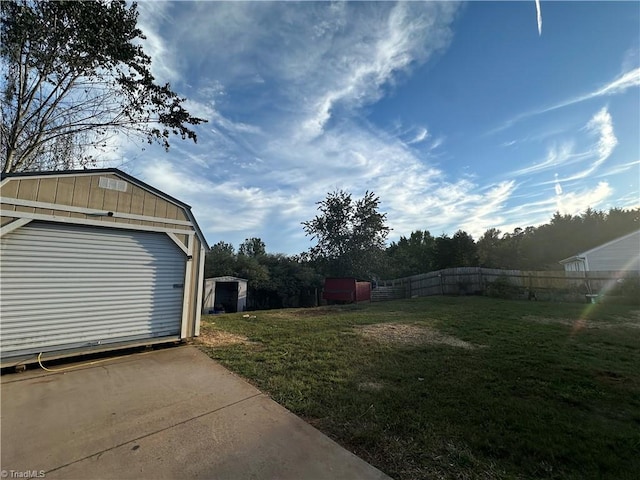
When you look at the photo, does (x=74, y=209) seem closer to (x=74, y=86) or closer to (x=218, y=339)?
(x=218, y=339)

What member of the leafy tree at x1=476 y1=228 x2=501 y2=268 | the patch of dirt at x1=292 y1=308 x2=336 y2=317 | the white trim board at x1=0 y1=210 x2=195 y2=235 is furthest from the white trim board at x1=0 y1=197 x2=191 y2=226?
the leafy tree at x1=476 y1=228 x2=501 y2=268

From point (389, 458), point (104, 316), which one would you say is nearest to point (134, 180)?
point (104, 316)

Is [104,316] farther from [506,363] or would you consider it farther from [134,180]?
[506,363]

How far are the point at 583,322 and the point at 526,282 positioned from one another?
22.7 feet

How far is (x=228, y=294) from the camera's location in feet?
66.3

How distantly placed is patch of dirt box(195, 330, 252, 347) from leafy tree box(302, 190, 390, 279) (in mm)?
19856

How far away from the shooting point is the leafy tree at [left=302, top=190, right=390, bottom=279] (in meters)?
26.1

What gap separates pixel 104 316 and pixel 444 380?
553cm

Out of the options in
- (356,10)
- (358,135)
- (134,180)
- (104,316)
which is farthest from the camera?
(358,135)

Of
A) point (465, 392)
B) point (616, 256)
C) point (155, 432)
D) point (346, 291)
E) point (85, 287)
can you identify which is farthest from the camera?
point (346, 291)

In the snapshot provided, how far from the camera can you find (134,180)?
5195mm

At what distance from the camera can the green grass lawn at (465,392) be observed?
7.29ft

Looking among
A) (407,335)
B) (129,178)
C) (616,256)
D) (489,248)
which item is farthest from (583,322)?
(489,248)

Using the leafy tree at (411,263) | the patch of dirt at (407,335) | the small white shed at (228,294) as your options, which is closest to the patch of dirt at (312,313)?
the patch of dirt at (407,335)
